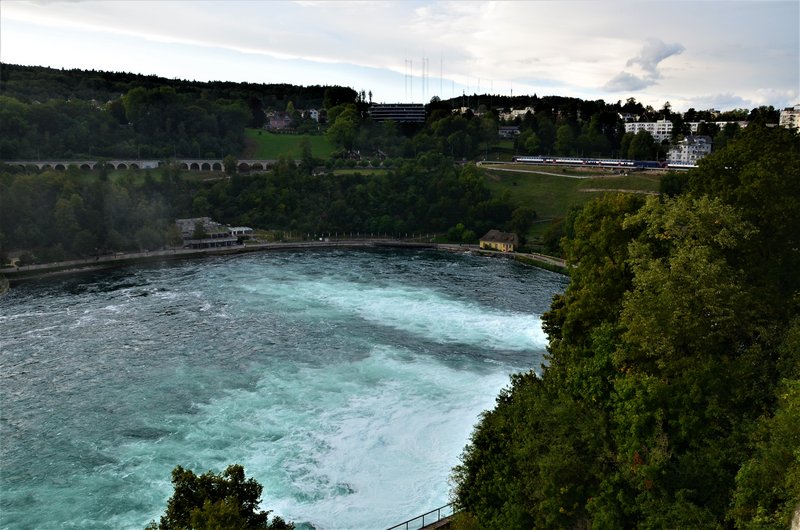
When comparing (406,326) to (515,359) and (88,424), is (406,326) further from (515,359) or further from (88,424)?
(88,424)

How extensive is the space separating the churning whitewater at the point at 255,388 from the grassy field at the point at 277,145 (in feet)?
203

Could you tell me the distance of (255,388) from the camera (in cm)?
3225

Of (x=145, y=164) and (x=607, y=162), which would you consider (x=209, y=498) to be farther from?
(x=607, y=162)

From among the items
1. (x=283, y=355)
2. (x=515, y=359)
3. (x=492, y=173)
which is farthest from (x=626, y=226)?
(x=492, y=173)

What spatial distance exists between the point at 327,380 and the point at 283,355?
5.25 metres

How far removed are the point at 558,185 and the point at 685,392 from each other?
83.5 m

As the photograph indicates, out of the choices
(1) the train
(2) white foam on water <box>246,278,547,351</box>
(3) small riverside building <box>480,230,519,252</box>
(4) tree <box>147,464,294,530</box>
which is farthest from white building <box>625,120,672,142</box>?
(4) tree <box>147,464,294,530</box>

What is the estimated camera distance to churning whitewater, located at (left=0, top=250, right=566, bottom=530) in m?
23.2

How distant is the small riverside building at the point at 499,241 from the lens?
74.9 metres

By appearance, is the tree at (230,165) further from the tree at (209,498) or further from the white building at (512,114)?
the white building at (512,114)

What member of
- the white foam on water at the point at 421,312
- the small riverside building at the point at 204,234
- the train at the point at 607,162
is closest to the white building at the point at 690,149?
the train at the point at 607,162

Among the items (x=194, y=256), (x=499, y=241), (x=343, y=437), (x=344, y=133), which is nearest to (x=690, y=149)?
(x=499, y=241)

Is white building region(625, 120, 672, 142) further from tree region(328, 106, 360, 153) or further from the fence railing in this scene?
the fence railing

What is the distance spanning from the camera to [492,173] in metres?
102
